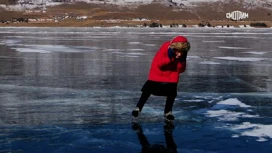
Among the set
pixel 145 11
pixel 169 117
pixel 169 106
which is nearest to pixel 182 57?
pixel 169 106

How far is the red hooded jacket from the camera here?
704 centimetres

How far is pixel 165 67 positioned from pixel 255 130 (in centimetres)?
155

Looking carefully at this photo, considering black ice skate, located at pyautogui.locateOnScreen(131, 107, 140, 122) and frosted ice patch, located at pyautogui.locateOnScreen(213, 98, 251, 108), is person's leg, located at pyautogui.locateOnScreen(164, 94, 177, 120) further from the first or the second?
frosted ice patch, located at pyautogui.locateOnScreen(213, 98, 251, 108)

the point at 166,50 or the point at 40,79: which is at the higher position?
the point at 166,50

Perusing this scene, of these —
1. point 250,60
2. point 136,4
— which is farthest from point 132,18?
point 250,60

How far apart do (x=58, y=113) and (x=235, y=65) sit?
9119mm

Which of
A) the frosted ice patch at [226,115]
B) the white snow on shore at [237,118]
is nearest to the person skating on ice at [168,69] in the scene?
the frosted ice patch at [226,115]

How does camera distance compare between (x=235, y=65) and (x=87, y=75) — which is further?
(x=235, y=65)

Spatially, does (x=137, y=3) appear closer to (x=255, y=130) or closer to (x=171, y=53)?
(x=171, y=53)

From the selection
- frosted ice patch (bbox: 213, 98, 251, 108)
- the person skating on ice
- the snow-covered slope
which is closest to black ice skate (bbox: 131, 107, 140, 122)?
the person skating on ice

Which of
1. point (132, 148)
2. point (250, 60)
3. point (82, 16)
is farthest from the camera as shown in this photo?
point (82, 16)

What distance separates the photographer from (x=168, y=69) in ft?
23.6

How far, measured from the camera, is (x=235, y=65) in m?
16.0

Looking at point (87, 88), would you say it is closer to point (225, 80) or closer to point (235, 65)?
point (225, 80)
